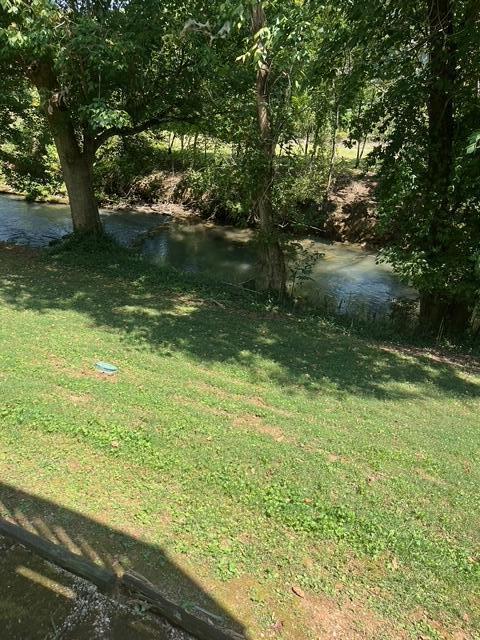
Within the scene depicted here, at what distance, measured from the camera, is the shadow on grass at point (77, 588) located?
2.85 m

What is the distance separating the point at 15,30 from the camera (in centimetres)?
895

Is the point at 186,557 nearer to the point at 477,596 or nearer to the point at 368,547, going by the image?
the point at 368,547

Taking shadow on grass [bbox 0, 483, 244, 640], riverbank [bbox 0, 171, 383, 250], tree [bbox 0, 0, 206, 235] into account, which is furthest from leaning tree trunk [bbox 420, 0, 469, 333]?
shadow on grass [bbox 0, 483, 244, 640]

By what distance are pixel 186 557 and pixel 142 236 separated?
20423 millimetres

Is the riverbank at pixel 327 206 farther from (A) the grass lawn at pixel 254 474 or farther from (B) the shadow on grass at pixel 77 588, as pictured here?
(B) the shadow on grass at pixel 77 588

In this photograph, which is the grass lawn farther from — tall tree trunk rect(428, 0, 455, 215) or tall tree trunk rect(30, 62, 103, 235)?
tall tree trunk rect(30, 62, 103, 235)

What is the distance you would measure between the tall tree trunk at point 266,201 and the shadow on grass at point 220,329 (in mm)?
1040

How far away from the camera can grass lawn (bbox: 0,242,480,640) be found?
3.43m

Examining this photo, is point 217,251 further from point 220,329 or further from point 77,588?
point 77,588

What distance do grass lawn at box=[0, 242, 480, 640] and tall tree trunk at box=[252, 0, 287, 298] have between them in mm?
4782

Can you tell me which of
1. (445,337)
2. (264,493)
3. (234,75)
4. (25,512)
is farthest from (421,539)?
(234,75)

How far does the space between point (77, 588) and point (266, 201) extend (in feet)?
33.5

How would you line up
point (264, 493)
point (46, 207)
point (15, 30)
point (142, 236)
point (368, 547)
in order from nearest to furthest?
point (368, 547), point (264, 493), point (15, 30), point (142, 236), point (46, 207)

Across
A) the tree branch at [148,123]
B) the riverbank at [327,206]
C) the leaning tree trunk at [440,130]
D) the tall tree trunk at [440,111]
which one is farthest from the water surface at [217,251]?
the tall tree trunk at [440,111]
